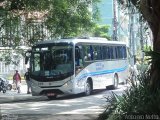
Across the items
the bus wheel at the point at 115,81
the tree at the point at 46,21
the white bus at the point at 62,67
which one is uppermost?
the tree at the point at 46,21

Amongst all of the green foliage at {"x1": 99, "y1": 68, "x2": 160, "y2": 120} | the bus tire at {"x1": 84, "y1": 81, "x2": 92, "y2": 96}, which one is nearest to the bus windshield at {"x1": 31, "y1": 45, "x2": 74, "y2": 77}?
the bus tire at {"x1": 84, "y1": 81, "x2": 92, "y2": 96}

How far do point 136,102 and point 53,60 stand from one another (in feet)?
43.4

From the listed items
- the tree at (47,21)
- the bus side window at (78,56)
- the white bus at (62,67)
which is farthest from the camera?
the tree at (47,21)

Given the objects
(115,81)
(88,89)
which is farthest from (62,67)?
(115,81)

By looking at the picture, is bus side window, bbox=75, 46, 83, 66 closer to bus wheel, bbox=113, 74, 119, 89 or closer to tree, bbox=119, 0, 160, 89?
bus wheel, bbox=113, 74, 119, 89

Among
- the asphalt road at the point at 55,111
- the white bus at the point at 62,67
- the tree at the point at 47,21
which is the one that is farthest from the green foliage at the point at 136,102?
the tree at the point at 47,21

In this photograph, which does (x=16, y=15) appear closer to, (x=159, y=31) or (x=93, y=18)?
(x=93, y=18)

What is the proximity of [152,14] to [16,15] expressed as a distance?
551 inches

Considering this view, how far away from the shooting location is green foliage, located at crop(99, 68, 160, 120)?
29.5 ft

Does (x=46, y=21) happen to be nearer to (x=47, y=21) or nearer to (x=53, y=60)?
(x=47, y=21)

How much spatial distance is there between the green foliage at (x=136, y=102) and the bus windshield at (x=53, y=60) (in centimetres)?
1126

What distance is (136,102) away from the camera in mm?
9586

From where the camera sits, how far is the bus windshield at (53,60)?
22.5 metres

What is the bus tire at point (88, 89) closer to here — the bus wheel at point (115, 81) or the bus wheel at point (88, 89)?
the bus wheel at point (88, 89)
